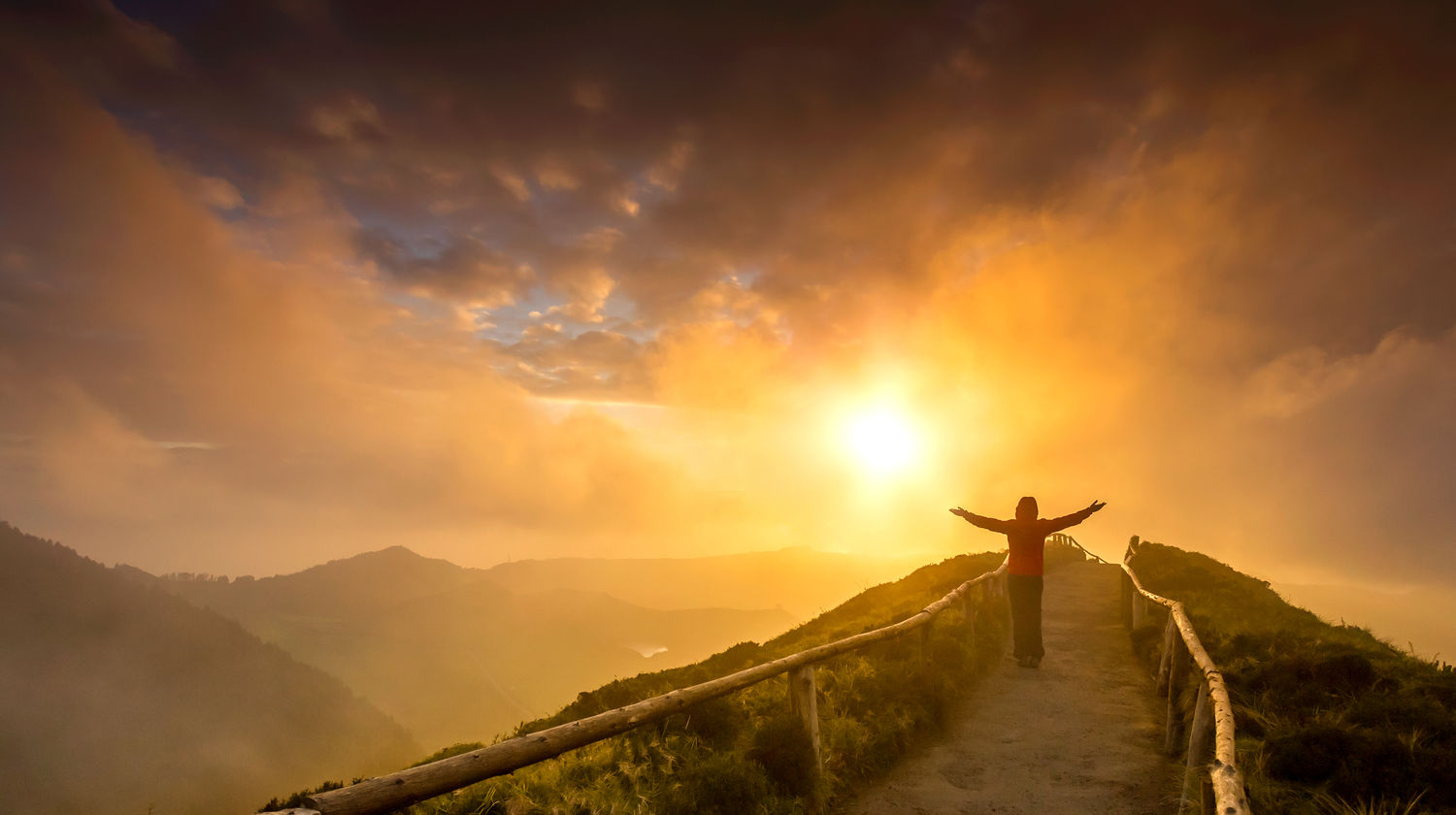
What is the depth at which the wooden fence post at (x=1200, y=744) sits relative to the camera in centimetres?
597

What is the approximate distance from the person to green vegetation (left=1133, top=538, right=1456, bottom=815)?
8.08ft

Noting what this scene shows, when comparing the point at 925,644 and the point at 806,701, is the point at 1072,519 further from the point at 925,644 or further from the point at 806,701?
the point at 806,701

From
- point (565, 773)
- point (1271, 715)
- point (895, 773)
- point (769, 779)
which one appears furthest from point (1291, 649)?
point (565, 773)

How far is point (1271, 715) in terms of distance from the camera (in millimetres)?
7000

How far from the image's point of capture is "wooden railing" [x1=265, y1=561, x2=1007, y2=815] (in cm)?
373

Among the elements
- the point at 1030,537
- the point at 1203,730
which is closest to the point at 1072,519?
the point at 1030,537

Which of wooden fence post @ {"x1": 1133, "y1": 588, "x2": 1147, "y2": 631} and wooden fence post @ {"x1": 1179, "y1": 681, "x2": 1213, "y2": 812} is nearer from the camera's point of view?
Result: wooden fence post @ {"x1": 1179, "y1": 681, "x2": 1213, "y2": 812}

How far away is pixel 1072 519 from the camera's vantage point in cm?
1162

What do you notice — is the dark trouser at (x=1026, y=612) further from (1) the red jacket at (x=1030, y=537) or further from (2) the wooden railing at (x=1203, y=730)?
(2) the wooden railing at (x=1203, y=730)

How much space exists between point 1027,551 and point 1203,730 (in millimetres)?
5296

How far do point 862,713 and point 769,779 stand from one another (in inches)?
92.4

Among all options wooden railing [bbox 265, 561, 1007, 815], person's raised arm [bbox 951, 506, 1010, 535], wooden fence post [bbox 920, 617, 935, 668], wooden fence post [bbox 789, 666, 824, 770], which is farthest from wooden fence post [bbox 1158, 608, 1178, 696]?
wooden fence post [bbox 789, 666, 824, 770]

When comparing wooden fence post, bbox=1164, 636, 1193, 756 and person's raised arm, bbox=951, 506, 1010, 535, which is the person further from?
wooden fence post, bbox=1164, 636, 1193, 756

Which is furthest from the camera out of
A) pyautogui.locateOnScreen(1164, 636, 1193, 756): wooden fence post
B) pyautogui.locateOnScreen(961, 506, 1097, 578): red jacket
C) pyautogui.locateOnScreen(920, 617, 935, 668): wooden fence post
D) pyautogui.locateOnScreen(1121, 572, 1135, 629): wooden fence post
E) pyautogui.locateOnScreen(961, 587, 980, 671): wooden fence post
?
pyautogui.locateOnScreen(1121, 572, 1135, 629): wooden fence post
